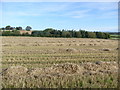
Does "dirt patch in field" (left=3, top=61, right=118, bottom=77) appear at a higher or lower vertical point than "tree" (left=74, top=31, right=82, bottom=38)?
lower

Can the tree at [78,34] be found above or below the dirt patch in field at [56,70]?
above

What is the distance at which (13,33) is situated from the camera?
79875mm

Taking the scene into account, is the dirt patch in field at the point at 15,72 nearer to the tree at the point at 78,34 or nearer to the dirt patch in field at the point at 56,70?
the dirt patch in field at the point at 56,70

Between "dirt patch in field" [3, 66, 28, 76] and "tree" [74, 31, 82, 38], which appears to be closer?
"dirt patch in field" [3, 66, 28, 76]

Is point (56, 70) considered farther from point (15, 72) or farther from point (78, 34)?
point (78, 34)

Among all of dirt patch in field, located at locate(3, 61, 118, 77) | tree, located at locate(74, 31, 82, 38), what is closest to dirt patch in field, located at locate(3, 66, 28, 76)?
dirt patch in field, located at locate(3, 61, 118, 77)

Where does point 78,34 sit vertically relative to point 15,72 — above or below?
above

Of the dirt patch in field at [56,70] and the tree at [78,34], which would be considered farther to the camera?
the tree at [78,34]

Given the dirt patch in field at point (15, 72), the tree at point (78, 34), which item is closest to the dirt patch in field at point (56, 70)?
the dirt patch in field at point (15, 72)

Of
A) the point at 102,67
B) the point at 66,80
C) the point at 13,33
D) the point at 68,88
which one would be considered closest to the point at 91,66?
the point at 102,67

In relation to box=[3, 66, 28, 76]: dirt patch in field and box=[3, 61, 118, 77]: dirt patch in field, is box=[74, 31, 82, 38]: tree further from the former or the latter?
box=[3, 66, 28, 76]: dirt patch in field

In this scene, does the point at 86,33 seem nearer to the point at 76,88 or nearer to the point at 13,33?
the point at 13,33

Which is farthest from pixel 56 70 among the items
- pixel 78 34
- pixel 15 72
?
pixel 78 34

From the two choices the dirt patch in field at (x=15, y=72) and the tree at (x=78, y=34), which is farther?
the tree at (x=78, y=34)
